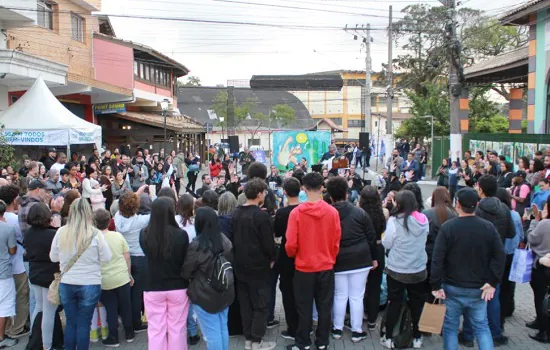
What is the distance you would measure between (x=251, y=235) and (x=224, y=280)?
69 cm

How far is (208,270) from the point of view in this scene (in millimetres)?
4520

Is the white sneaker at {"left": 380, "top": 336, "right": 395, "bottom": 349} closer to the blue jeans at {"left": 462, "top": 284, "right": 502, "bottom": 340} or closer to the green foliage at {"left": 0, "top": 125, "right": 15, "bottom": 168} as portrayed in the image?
the blue jeans at {"left": 462, "top": 284, "right": 502, "bottom": 340}

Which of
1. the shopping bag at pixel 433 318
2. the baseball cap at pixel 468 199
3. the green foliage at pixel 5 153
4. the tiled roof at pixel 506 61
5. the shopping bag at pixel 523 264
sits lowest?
the shopping bag at pixel 433 318

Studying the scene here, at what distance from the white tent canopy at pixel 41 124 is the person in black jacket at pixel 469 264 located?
1215 centimetres

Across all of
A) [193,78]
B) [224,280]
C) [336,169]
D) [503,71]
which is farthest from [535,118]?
[193,78]

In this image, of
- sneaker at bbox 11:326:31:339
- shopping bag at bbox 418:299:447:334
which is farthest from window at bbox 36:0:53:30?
shopping bag at bbox 418:299:447:334

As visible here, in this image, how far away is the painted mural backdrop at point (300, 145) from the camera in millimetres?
19406

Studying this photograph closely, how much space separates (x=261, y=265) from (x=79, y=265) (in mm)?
1783

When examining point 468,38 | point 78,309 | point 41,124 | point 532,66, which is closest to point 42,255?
point 78,309

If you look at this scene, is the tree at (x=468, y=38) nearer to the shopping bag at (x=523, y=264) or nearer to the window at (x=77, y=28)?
the window at (x=77, y=28)

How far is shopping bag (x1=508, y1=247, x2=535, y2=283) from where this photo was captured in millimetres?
5434

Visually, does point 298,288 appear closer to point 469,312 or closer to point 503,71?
point 469,312

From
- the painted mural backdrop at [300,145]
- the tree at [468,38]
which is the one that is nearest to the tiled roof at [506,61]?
the painted mural backdrop at [300,145]

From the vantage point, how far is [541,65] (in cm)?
1764
